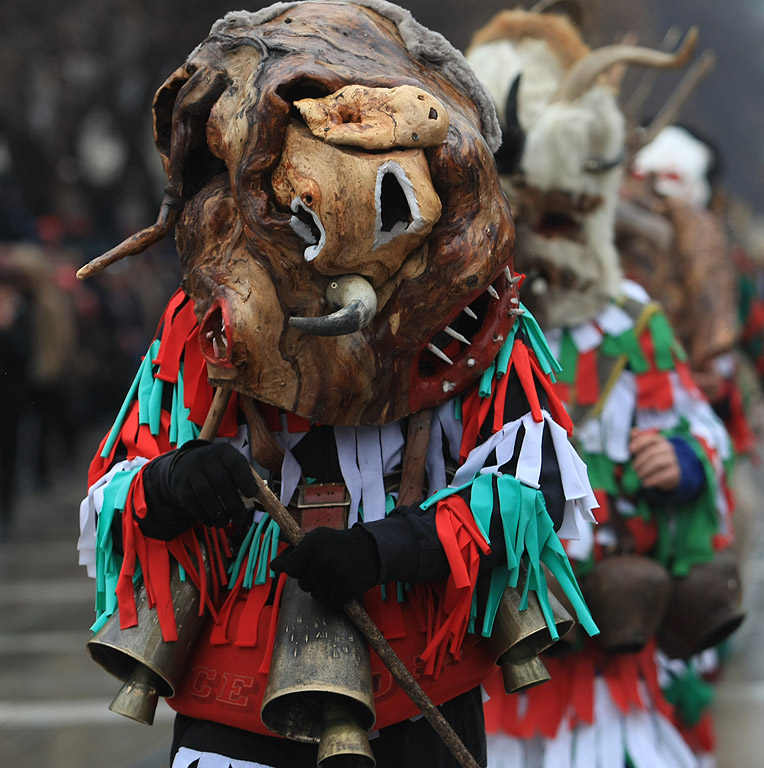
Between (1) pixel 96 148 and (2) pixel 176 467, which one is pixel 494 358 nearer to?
(2) pixel 176 467

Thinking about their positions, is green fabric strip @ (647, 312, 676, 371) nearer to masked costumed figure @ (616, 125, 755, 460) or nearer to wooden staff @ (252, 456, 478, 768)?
masked costumed figure @ (616, 125, 755, 460)

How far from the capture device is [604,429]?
11.9 feet

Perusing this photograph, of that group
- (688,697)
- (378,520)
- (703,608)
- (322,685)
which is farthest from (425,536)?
(688,697)

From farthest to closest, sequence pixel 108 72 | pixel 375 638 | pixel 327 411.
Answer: pixel 108 72, pixel 327 411, pixel 375 638

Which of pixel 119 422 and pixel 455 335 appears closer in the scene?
pixel 455 335

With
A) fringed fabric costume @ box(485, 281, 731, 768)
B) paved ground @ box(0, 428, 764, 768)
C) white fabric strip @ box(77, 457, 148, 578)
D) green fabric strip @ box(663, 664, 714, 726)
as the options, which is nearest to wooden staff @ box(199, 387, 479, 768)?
white fabric strip @ box(77, 457, 148, 578)

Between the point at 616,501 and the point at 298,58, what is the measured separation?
196cm

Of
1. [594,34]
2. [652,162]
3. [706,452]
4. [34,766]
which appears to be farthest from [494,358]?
[652,162]

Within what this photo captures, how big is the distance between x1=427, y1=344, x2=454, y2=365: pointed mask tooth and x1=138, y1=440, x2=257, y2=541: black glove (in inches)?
15.6

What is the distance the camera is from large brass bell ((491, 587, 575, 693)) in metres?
2.23

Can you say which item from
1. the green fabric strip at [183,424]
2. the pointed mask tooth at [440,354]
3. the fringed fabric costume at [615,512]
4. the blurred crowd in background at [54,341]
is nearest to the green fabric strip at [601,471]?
the fringed fabric costume at [615,512]

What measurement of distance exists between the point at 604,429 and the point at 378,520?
5.28ft

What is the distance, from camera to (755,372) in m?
6.29

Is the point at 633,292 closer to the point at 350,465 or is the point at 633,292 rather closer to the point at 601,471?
the point at 601,471
